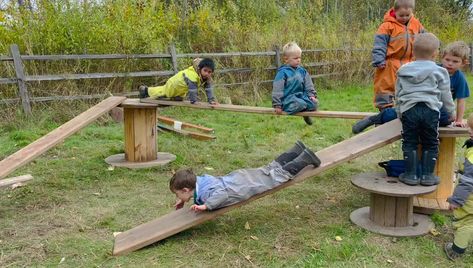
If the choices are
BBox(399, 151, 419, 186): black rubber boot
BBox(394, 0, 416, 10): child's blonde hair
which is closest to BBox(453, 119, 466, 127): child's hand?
BBox(399, 151, 419, 186): black rubber boot

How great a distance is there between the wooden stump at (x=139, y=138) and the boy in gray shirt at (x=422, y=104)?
125 inches

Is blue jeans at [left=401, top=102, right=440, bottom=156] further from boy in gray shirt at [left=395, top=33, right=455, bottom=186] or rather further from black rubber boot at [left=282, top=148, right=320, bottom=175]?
black rubber boot at [left=282, top=148, right=320, bottom=175]

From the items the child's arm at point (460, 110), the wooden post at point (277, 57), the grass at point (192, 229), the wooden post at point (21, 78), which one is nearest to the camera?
the grass at point (192, 229)

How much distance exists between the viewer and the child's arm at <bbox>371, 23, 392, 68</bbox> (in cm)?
511

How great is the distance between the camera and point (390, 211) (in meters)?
4.05

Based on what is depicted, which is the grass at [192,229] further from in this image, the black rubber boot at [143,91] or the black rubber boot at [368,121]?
the black rubber boot at [143,91]

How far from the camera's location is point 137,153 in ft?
20.3

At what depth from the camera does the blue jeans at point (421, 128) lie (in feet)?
12.8

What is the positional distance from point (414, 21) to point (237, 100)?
6.10 metres

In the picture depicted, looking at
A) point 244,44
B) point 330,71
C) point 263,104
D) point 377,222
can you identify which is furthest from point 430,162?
point 330,71

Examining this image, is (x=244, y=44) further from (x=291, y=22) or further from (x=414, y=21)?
(x=414, y=21)

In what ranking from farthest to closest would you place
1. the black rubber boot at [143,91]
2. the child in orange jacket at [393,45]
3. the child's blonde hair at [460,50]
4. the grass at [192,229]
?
1. the black rubber boot at [143,91]
2. the child in orange jacket at [393,45]
3. the child's blonde hair at [460,50]
4. the grass at [192,229]

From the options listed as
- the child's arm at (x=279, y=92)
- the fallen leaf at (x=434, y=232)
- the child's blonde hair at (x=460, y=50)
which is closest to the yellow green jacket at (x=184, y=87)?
the child's arm at (x=279, y=92)

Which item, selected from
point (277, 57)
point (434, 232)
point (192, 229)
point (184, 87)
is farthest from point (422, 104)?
point (277, 57)
